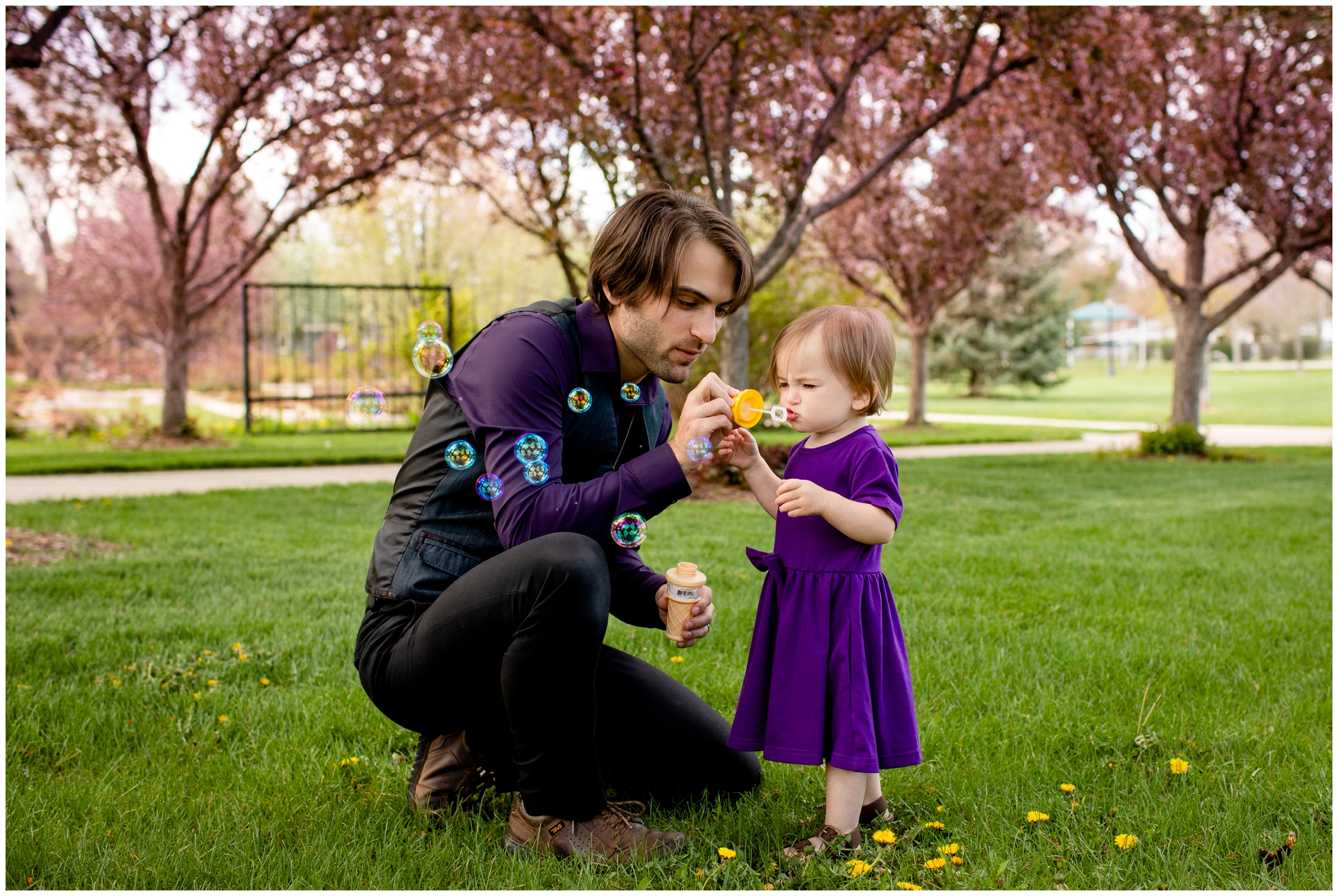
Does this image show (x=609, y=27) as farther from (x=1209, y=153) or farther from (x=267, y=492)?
(x=1209, y=153)

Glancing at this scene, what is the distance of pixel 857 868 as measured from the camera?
2.15m

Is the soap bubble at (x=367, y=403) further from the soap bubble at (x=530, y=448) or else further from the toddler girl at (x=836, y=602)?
the toddler girl at (x=836, y=602)

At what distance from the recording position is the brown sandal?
87.9 inches

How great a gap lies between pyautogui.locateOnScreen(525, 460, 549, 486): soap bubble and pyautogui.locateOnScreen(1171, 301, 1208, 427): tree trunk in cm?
1351

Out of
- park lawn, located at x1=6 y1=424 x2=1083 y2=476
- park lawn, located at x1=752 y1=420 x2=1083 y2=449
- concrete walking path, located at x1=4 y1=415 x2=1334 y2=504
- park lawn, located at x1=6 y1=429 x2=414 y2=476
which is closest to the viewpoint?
concrete walking path, located at x1=4 y1=415 x2=1334 y2=504

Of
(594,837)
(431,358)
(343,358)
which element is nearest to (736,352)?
(431,358)

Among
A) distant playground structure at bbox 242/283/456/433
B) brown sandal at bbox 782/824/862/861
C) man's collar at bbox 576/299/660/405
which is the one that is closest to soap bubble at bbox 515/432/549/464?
man's collar at bbox 576/299/660/405

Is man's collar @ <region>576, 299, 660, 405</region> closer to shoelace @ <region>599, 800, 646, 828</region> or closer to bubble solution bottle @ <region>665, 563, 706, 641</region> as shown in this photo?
bubble solution bottle @ <region>665, 563, 706, 641</region>

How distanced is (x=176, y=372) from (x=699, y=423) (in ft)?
44.0

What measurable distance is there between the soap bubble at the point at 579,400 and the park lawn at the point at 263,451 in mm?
9532

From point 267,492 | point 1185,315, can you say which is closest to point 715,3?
point 267,492

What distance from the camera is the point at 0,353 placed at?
3.58 meters

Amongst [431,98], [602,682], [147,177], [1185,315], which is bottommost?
[602,682]

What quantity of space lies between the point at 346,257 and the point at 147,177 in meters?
15.5
